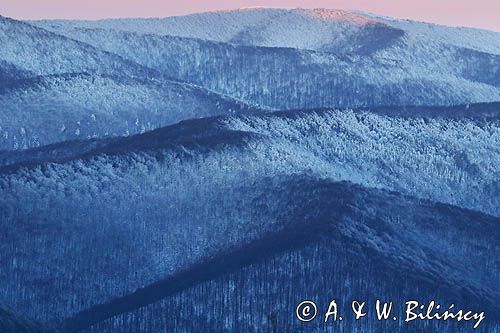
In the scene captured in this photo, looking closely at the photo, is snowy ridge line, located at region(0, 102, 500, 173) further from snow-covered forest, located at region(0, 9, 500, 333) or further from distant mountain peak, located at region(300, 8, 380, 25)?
distant mountain peak, located at region(300, 8, 380, 25)

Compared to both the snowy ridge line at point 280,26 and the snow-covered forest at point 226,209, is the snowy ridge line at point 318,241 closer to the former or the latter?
the snow-covered forest at point 226,209

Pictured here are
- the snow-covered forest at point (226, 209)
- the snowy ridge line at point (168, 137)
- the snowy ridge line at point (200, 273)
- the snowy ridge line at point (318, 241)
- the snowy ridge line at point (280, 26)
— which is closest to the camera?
the snow-covered forest at point (226, 209)

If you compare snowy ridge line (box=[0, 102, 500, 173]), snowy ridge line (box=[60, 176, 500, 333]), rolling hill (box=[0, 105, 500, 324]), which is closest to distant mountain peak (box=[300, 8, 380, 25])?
snowy ridge line (box=[0, 102, 500, 173])

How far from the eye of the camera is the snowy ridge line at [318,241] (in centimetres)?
5606

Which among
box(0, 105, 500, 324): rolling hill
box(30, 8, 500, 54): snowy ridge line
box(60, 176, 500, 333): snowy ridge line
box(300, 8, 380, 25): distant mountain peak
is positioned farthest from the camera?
box(300, 8, 380, 25): distant mountain peak

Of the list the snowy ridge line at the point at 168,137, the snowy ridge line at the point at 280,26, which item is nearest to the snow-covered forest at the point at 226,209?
the snowy ridge line at the point at 168,137

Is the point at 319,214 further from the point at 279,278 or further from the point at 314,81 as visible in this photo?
the point at 314,81

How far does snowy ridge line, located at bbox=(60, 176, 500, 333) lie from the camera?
56.1 metres

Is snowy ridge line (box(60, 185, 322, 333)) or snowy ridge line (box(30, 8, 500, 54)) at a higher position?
snowy ridge line (box(60, 185, 322, 333))

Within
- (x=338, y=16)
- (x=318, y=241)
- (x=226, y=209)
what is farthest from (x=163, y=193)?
(x=338, y=16)

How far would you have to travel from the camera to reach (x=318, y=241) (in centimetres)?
5728

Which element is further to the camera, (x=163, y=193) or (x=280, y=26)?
(x=280, y=26)

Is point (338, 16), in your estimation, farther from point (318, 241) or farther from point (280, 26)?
point (318, 241)

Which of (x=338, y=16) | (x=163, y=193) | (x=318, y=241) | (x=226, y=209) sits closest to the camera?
(x=318, y=241)
